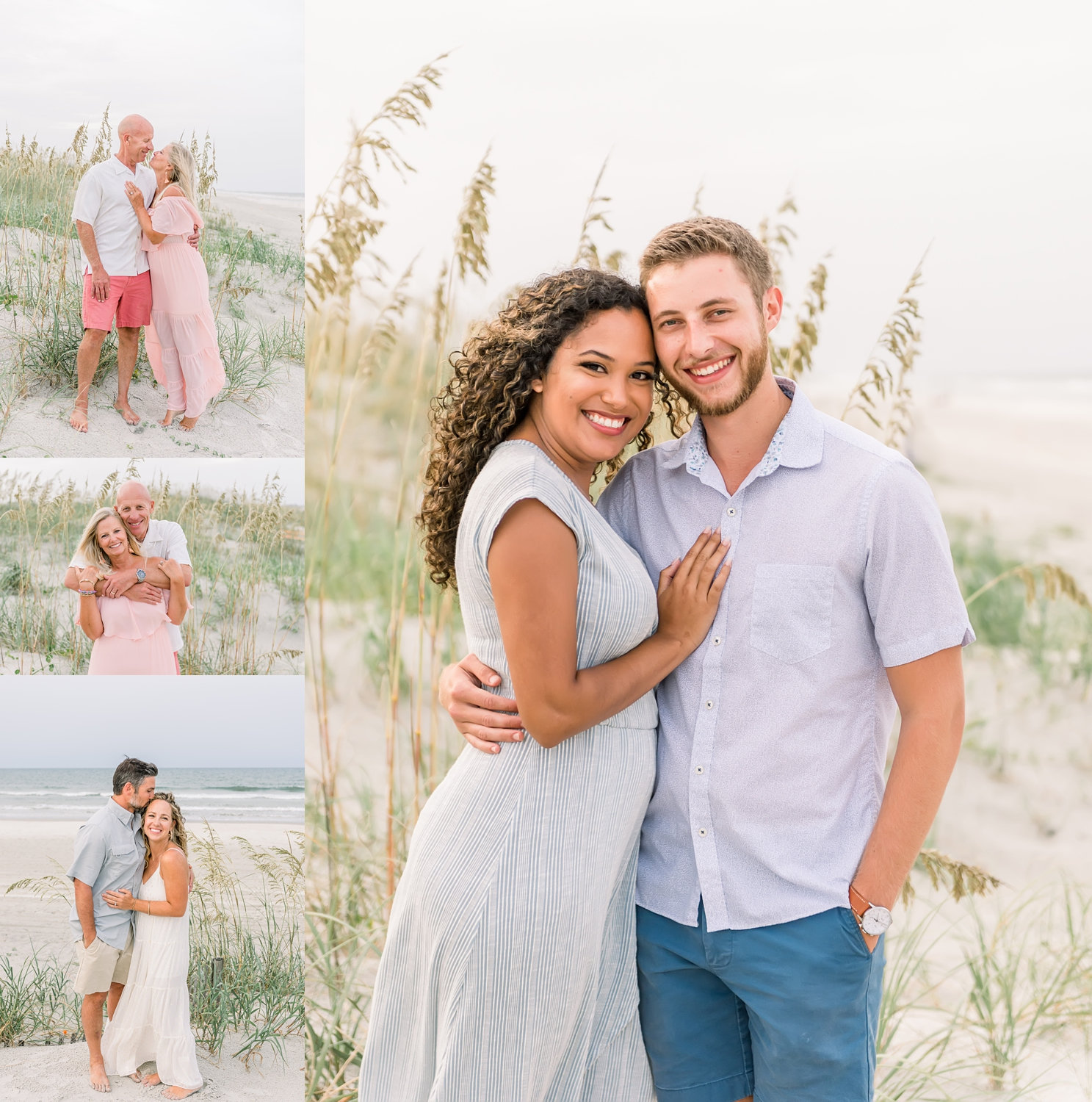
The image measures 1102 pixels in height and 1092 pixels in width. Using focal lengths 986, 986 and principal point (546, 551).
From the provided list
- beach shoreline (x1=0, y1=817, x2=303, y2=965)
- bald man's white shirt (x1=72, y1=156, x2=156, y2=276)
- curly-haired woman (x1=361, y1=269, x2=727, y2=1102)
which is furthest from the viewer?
beach shoreline (x1=0, y1=817, x2=303, y2=965)

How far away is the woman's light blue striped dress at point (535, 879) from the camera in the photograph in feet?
4.50

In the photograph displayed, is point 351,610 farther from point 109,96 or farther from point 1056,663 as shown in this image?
point 1056,663

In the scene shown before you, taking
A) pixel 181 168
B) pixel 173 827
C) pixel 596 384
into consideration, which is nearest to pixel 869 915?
pixel 596 384

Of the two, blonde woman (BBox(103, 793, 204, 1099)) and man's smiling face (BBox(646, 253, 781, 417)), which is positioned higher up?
man's smiling face (BBox(646, 253, 781, 417))

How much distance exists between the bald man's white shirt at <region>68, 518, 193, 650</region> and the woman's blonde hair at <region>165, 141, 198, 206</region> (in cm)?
75

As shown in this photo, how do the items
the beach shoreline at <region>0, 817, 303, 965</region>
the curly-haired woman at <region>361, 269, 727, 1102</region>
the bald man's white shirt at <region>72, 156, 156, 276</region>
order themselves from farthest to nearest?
the beach shoreline at <region>0, 817, 303, 965</region>
the bald man's white shirt at <region>72, 156, 156, 276</region>
the curly-haired woman at <region>361, 269, 727, 1102</region>

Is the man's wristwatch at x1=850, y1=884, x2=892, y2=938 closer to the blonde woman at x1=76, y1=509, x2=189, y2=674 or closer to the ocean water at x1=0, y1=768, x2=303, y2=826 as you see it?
the ocean water at x1=0, y1=768, x2=303, y2=826

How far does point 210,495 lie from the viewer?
2.33 metres

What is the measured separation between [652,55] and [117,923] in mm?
2818

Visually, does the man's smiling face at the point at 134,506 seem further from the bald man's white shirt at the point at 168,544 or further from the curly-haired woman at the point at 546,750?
the curly-haired woman at the point at 546,750

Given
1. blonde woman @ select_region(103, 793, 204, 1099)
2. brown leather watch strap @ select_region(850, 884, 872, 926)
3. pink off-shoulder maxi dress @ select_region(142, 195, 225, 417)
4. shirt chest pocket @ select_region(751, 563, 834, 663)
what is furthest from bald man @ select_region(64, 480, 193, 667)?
brown leather watch strap @ select_region(850, 884, 872, 926)

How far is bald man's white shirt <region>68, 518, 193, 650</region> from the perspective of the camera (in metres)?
2.31

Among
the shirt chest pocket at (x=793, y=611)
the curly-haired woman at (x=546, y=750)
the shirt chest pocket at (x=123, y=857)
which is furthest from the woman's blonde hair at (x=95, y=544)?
the shirt chest pocket at (x=793, y=611)

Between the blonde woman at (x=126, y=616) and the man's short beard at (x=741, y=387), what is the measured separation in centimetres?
141
